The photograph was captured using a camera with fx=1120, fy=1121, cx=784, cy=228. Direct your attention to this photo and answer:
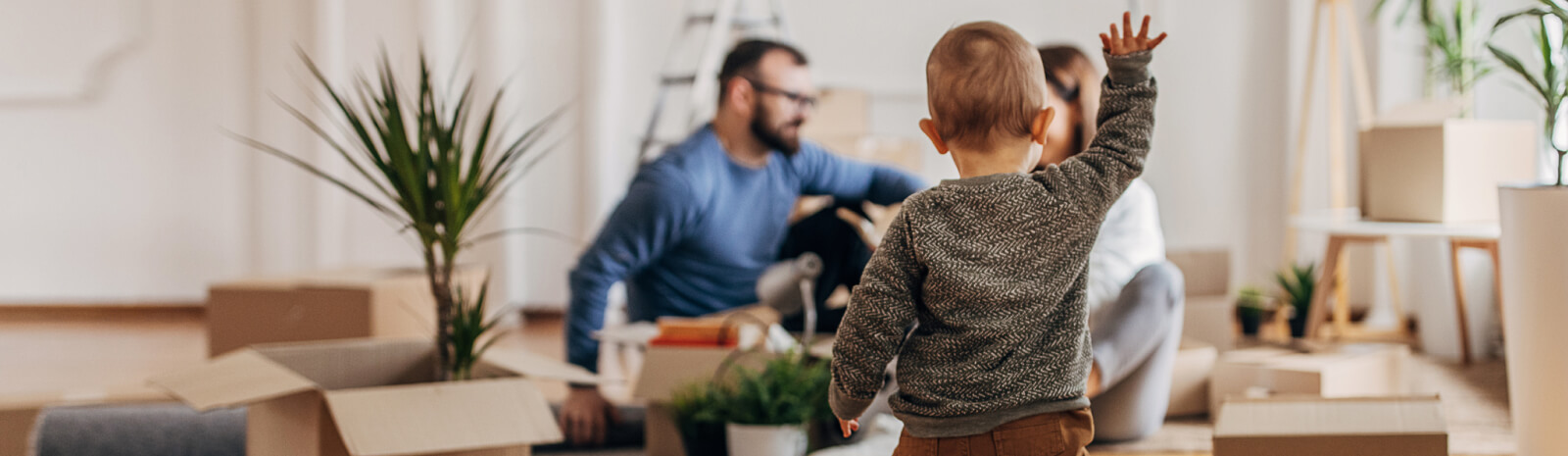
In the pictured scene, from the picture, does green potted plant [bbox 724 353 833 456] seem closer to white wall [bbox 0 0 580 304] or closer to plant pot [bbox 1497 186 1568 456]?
plant pot [bbox 1497 186 1568 456]

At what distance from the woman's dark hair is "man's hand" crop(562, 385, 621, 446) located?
3.22ft

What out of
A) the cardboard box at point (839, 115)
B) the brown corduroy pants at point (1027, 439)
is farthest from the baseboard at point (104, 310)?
the brown corduroy pants at point (1027, 439)

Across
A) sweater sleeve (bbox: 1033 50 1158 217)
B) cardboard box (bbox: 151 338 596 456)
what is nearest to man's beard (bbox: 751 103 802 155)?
cardboard box (bbox: 151 338 596 456)

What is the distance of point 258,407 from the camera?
4.28 ft

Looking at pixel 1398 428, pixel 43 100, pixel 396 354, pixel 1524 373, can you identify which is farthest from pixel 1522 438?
pixel 43 100

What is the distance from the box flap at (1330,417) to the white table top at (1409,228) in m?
1.01

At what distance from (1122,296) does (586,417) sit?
96cm

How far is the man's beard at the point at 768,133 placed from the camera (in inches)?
91.4

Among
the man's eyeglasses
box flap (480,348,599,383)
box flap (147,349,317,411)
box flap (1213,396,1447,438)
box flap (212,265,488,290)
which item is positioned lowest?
box flap (1213,396,1447,438)

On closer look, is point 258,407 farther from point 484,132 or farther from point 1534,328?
point 1534,328

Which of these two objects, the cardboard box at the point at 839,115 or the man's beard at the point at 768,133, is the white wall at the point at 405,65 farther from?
the man's beard at the point at 768,133

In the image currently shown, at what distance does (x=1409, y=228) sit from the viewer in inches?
96.2

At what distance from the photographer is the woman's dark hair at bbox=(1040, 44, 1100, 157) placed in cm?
205

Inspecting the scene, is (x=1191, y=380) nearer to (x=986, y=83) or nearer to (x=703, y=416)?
(x=703, y=416)
